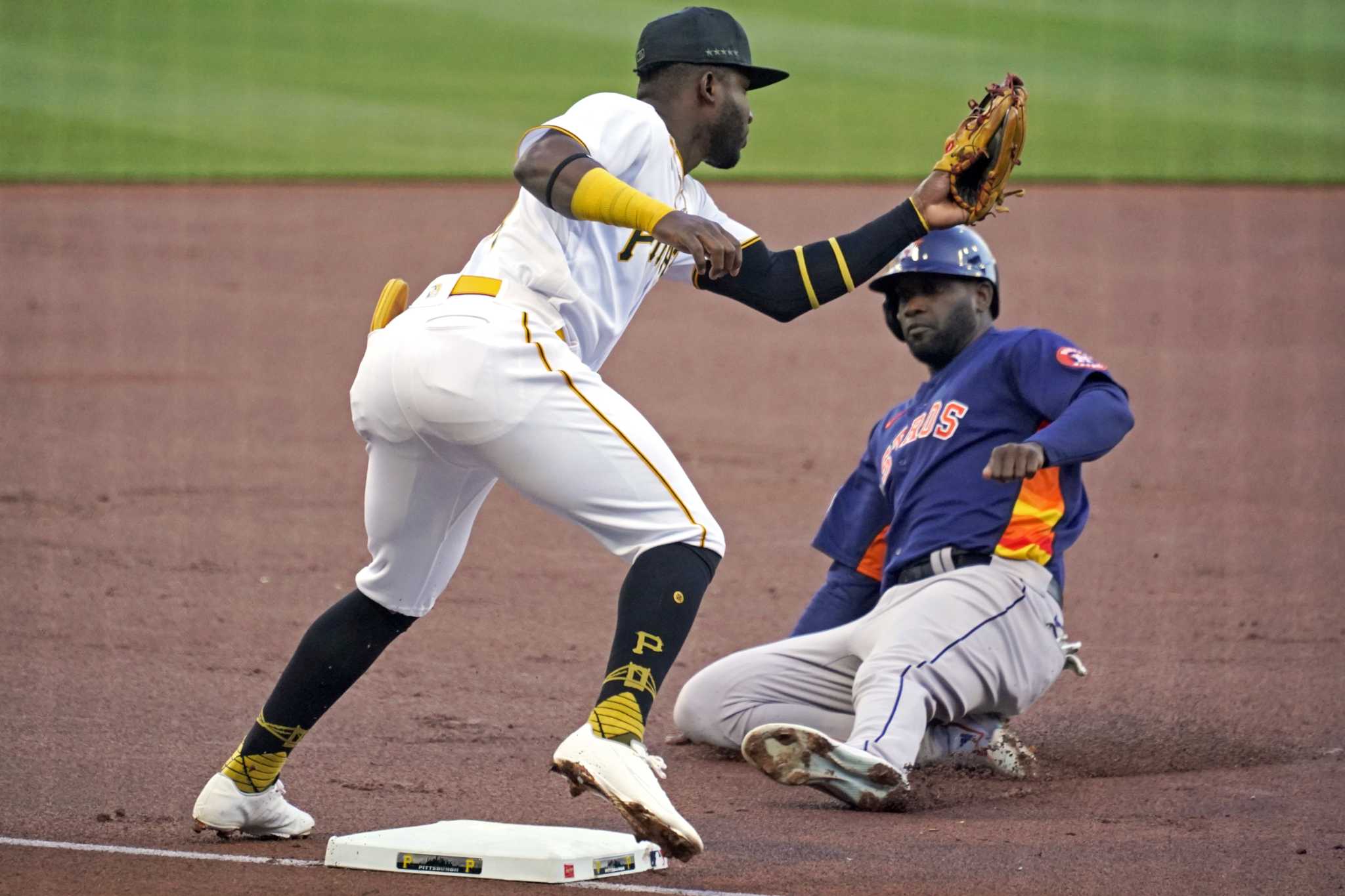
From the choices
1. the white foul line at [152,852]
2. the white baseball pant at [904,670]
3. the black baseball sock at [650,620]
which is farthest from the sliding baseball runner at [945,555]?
the white foul line at [152,852]

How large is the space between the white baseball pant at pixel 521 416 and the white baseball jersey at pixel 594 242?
0.06 m

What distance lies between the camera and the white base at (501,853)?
10.5ft

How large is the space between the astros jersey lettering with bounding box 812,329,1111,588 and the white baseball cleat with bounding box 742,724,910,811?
2.67 ft

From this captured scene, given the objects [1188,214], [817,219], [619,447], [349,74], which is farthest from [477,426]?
[349,74]

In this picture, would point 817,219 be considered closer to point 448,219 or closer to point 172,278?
point 448,219

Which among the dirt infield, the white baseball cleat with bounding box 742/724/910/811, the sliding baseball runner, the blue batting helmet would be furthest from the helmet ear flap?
the white baseball cleat with bounding box 742/724/910/811

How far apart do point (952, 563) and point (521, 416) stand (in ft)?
5.58

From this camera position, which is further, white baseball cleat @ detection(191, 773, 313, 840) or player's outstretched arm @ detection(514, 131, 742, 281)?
white baseball cleat @ detection(191, 773, 313, 840)

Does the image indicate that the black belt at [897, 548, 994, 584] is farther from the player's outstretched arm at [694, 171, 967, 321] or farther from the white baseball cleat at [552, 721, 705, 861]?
the white baseball cleat at [552, 721, 705, 861]

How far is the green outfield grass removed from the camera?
55.4ft

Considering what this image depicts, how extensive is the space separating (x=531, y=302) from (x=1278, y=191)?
43.3 feet

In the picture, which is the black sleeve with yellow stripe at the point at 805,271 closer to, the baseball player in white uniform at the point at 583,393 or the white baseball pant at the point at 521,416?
→ the baseball player in white uniform at the point at 583,393

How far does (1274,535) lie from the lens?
730 centimetres

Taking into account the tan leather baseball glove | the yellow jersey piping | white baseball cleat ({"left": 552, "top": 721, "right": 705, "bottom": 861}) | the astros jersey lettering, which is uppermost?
the tan leather baseball glove
